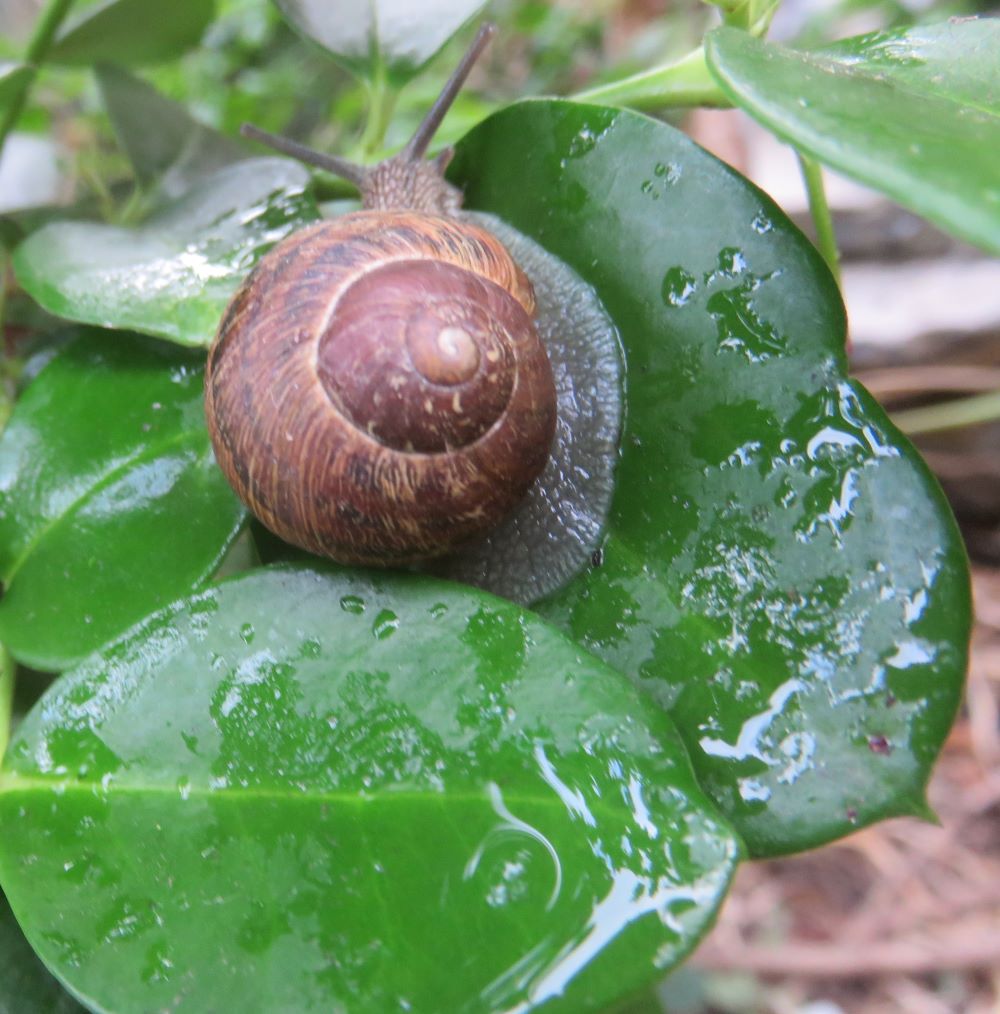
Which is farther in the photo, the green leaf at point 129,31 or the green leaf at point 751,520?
the green leaf at point 129,31

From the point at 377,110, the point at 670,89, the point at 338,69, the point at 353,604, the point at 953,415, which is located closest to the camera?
the point at 353,604

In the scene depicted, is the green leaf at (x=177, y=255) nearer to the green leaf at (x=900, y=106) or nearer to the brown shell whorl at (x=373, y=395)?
the brown shell whorl at (x=373, y=395)

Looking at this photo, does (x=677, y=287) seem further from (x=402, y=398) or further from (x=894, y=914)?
(x=894, y=914)

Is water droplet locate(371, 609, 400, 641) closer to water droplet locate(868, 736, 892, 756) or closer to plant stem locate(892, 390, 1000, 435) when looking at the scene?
water droplet locate(868, 736, 892, 756)

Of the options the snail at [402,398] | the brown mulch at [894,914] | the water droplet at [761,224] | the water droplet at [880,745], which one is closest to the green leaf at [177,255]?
the snail at [402,398]

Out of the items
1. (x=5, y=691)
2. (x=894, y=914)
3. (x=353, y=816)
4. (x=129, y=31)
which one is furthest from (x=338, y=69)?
(x=894, y=914)

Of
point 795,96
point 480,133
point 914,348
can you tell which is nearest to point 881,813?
point 795,96

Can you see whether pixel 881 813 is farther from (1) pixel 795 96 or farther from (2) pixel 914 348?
(2) pixel 914 348

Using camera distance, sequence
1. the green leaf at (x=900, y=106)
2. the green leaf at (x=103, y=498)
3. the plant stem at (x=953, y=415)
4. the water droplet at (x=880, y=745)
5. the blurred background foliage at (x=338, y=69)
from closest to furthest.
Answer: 1. the green leaf at (x=900, y=106)
2. the water droplet at (x=880, y=745)
3. the green leaf at (x=103, y=498)
4. the blurred background foliage at (x=338, y=69)
5. the plant stem at (x=953, y=415)
